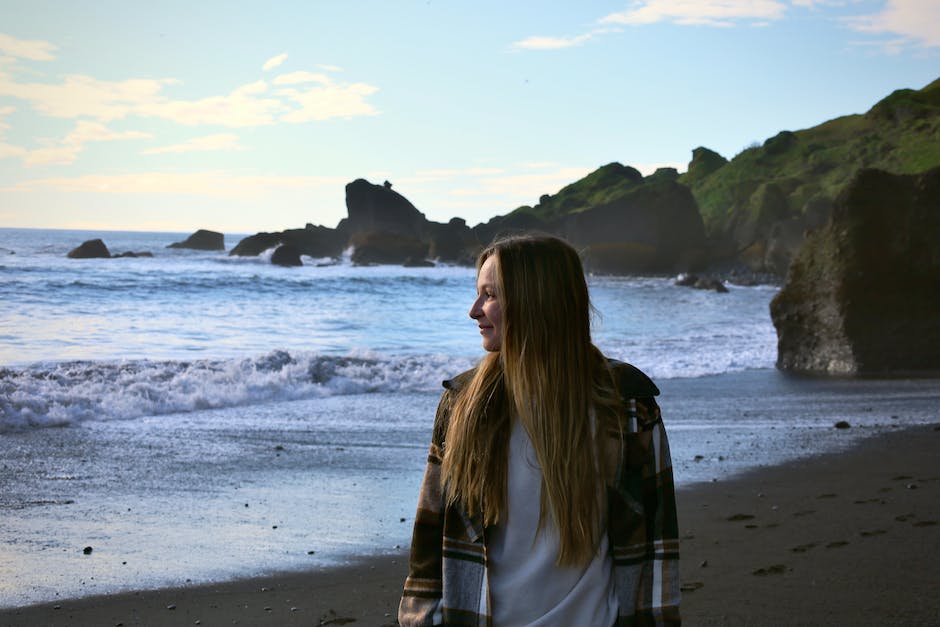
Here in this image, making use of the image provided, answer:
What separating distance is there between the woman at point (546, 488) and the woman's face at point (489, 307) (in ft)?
0.13

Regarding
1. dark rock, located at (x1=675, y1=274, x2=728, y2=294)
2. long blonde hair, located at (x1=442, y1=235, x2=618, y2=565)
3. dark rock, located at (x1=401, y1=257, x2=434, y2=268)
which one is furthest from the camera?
dark rock, located at (x1=401, y1=257, x2=434, y2=268)

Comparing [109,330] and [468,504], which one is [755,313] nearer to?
[109,330]

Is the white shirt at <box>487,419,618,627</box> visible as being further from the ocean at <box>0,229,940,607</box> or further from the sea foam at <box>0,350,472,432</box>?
the sea foam at <box>0,350,472,432</box>

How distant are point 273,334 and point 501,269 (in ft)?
67.4

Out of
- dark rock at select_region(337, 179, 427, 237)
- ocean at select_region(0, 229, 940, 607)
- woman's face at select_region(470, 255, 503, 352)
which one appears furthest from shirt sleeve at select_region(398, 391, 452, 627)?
dark rock at select_region(337, 179, 427, 237)

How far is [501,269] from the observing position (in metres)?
2.14

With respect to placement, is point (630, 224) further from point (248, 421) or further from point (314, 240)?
point (248, 421)

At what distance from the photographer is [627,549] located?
7.00 feet

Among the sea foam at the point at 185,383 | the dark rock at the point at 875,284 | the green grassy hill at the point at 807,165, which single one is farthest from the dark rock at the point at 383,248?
the dark rock at the point at 875,284

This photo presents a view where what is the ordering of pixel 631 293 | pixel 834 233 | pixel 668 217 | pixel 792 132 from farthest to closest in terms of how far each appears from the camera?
1. pixel 792 132
2. pixel 668 217
3. pixel 631 293
4. pixel 834 233

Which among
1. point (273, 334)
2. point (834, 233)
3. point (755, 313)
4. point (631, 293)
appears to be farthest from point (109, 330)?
point (631, 293)

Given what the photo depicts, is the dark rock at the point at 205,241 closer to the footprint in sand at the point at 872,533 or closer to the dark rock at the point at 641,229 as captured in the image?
the dark rock at the point at 641,229

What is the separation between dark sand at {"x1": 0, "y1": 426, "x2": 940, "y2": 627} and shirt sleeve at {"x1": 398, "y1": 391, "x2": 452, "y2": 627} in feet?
8.99

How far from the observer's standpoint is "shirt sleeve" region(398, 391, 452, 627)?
216 cm
